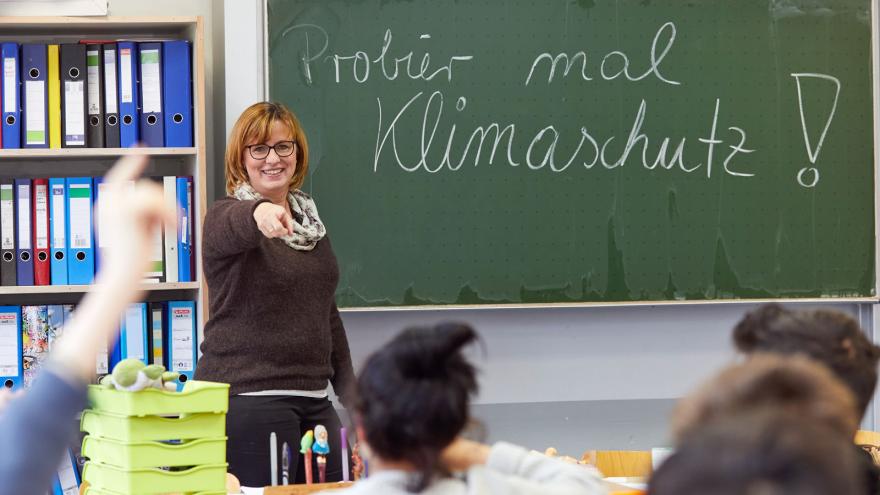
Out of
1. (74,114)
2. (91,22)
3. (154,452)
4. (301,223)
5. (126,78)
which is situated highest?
(91,22)

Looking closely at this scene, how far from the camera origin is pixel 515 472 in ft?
4.75

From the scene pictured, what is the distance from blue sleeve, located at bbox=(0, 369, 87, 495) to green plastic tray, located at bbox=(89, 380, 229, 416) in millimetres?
869

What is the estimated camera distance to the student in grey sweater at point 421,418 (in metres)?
1.20

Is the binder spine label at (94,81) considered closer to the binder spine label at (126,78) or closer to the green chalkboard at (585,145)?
the binder spine label at (126,78)

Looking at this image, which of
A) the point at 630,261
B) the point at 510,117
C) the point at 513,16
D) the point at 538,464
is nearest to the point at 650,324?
the point at 630,261

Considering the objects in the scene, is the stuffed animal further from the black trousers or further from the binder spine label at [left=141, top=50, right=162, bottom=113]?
the binder spine label at [left=141, top=50, right=162, bottom=113]

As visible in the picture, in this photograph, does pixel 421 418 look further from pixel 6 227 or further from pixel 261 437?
pixel 6 227

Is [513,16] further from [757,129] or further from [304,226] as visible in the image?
[304,226]

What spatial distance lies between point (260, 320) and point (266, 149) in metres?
0.46

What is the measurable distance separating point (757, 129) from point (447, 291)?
1.19 meters

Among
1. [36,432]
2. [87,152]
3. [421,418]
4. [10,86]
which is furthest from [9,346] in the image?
[36,432]

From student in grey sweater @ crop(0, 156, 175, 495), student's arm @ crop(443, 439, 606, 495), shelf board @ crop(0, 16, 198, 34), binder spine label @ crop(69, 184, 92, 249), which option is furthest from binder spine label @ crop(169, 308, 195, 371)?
student in grey sweater @ crop(0, 156, 175, 495)

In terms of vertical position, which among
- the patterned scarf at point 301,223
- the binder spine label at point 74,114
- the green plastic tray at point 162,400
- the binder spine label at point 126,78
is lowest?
the green plastic tray at point 162,400

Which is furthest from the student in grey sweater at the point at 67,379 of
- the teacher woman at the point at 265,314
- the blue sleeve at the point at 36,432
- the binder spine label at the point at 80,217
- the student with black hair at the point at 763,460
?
the binder spine label at the point at 80,217
